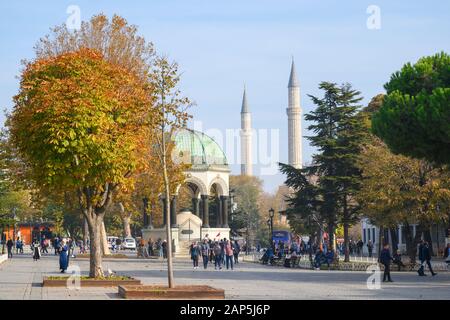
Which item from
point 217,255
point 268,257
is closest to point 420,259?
point 217,255

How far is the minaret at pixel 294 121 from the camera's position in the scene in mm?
184000

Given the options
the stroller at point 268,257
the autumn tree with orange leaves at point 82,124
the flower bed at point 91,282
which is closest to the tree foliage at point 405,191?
the stroller at point 268,257

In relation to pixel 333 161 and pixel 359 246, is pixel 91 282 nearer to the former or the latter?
pixel 333 161

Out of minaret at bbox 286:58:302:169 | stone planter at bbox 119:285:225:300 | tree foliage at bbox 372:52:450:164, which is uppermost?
minaret at bbox 286:58:302:169

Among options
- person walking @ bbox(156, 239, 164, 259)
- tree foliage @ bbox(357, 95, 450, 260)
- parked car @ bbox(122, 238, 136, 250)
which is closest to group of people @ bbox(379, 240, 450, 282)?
tree foliage @ bbox(357, 95, 450, 260)

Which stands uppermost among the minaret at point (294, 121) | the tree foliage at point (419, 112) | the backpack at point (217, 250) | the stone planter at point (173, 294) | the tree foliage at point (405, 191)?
the minaret at point (294, 121)

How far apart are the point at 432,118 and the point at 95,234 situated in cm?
1321

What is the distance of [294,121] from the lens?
610 feet

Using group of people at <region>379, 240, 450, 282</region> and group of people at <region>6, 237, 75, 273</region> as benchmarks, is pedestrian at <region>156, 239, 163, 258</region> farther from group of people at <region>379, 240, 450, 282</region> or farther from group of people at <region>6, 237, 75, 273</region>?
group of people at <region>379, 240, 450, 282</region>

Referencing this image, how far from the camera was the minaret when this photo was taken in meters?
184

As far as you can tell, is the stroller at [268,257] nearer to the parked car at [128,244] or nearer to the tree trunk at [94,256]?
the tree trunk at [94,256]

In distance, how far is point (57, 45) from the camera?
5400 cm
